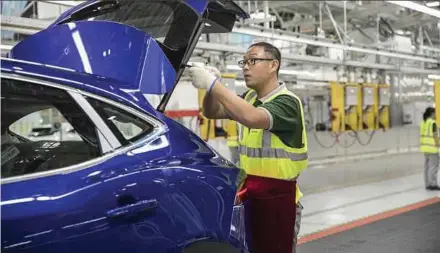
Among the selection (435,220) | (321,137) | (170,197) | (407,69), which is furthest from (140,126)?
(407,69)

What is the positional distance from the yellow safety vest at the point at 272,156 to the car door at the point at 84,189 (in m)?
0.76

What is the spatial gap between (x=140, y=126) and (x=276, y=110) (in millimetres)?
767

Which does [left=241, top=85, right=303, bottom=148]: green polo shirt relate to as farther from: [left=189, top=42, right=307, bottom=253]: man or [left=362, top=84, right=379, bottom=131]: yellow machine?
[left=362, top=84, right=379, bottom=131]: yellow machine

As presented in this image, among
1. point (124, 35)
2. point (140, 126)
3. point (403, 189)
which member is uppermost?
point (124, 35)

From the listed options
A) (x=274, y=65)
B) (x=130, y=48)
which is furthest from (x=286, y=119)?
(x=130, y=48)

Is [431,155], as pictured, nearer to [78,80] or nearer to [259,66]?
[259,66]

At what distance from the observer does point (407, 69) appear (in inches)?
581

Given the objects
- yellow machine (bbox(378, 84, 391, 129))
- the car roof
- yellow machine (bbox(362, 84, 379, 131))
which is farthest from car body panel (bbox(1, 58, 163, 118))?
yellow machine (bbox(378, 84, 391, 129))

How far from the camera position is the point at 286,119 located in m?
2.51

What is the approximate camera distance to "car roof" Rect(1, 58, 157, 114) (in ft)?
5.72

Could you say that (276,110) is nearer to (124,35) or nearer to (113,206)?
(124,35)

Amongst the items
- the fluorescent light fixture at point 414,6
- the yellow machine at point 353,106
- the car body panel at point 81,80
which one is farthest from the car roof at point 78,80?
the yellow machine at point 353,106

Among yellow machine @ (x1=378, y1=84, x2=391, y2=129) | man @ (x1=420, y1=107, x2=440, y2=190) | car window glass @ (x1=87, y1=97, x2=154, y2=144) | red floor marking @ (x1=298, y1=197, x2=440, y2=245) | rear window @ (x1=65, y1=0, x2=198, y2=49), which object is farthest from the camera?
yellow machine @ (x1=378, y1=84, x2=391, y2=129)

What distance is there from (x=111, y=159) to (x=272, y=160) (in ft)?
3.34
